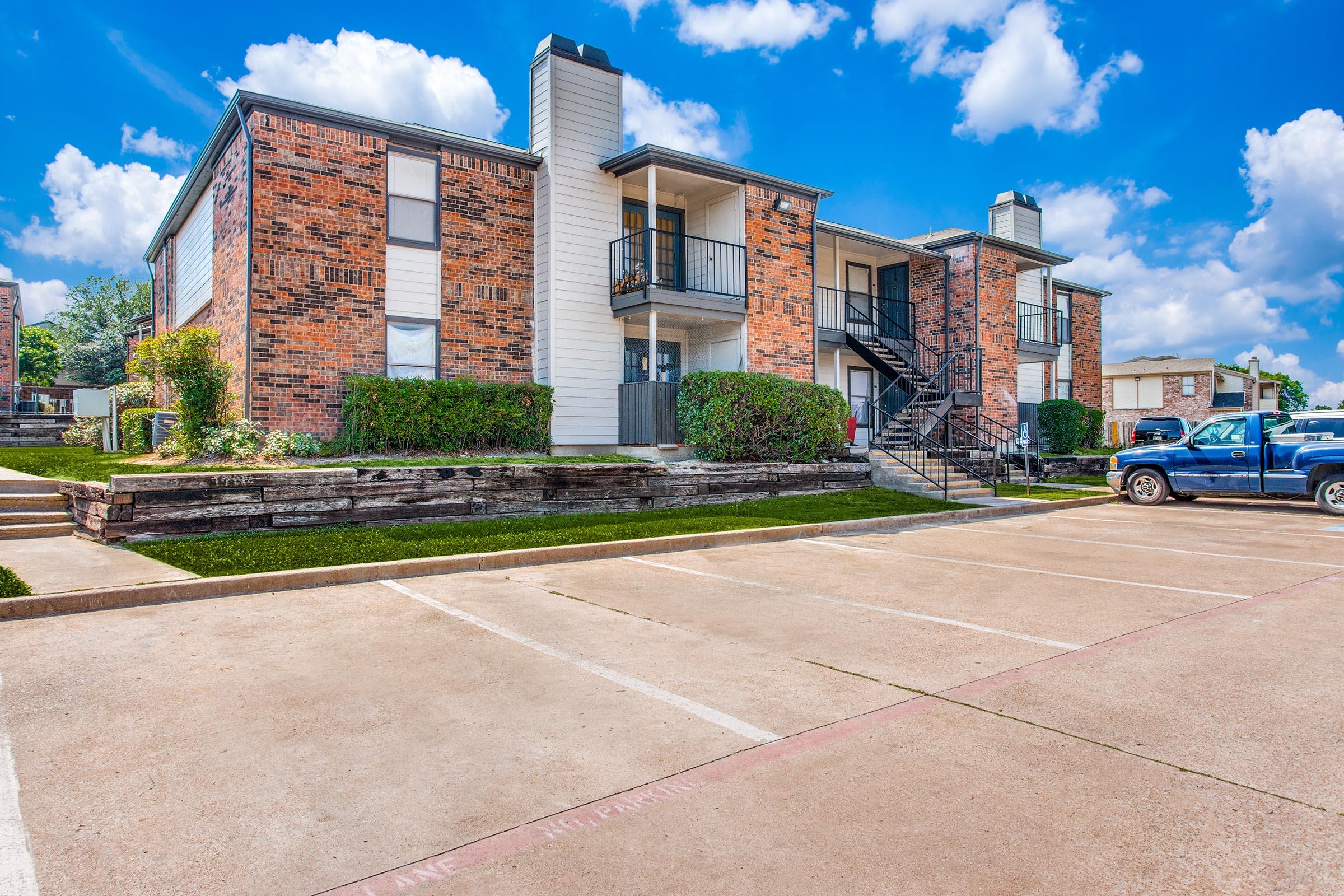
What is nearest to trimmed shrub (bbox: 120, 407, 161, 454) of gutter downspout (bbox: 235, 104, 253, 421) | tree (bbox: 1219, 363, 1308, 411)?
gutter downspout (bbox: 235, 104, 253, 421)

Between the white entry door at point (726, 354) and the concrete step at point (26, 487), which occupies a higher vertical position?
the white entry door at point (726, 354)

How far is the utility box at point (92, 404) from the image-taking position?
56.0 ft

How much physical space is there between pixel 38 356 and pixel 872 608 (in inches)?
2494

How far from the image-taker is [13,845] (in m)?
2.71

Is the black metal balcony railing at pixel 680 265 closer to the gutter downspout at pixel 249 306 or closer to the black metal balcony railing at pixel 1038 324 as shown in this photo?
the gutter downspout at pixel 249 306

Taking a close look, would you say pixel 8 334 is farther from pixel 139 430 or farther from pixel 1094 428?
pixel 1094 428

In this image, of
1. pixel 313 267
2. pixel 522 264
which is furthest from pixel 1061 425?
pixel 313 267

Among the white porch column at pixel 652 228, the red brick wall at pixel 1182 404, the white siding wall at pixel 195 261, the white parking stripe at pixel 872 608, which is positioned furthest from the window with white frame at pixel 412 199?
the red brick wall at pixel 1182 404

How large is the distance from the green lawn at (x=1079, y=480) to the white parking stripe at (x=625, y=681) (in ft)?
58.8

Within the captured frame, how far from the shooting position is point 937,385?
21.9 m

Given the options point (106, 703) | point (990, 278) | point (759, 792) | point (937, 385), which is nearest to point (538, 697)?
point (759, 792)

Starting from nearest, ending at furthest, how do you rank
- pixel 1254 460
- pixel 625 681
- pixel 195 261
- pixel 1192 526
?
pixel 625 681 → pixel 1192 526 → pixel 1254 460 → pixel 195 261

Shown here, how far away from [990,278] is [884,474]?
9724 millimetres

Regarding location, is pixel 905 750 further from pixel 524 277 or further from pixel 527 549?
pixel 524 277
